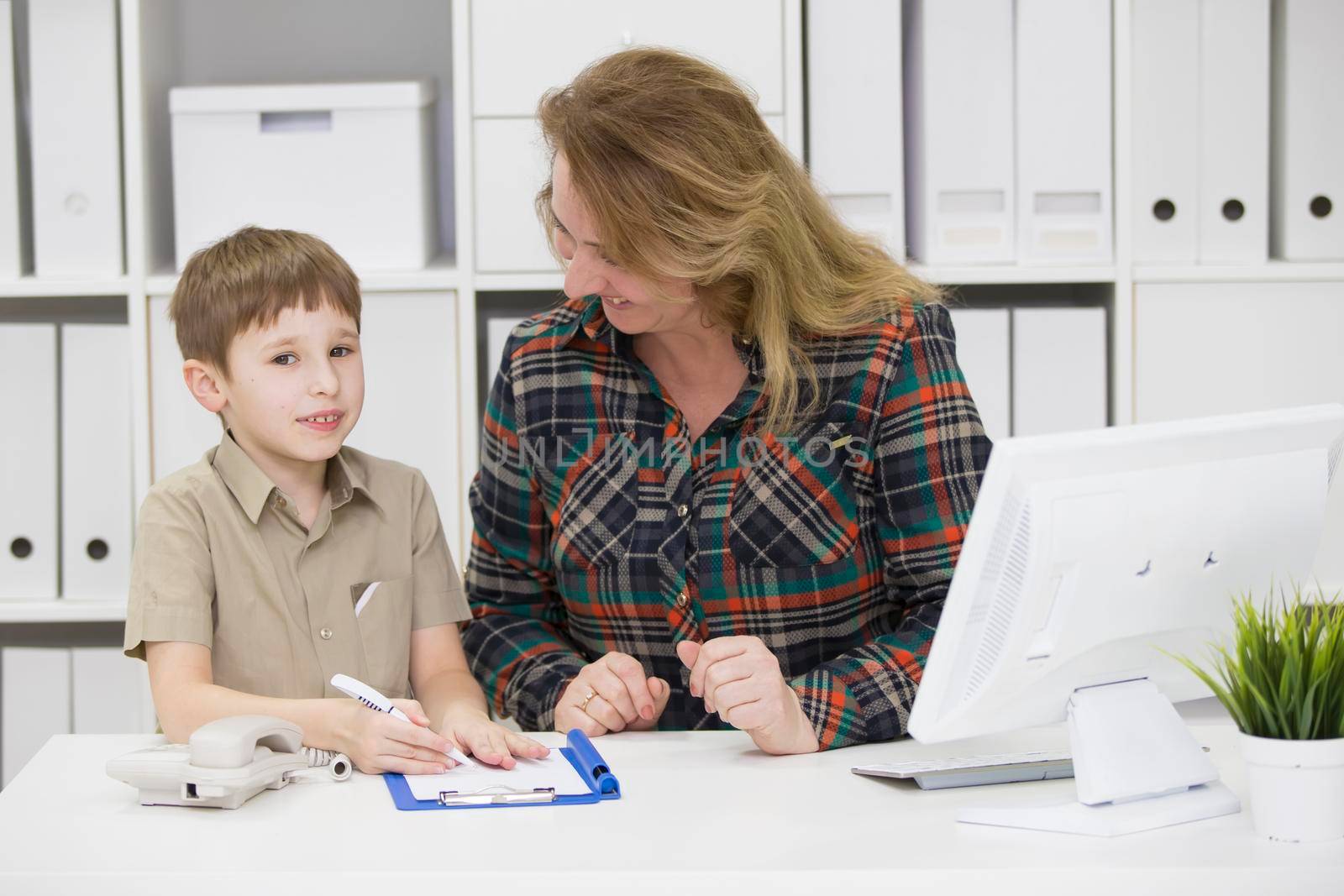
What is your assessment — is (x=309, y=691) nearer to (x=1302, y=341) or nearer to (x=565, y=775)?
(x=565, y=775)

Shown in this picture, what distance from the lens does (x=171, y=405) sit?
189cm

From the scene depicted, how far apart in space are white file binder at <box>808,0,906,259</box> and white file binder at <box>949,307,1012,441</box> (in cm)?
15

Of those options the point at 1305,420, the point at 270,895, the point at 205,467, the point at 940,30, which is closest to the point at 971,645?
the point at 1305,420

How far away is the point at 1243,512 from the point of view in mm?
940

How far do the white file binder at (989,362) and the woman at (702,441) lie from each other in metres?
0.44

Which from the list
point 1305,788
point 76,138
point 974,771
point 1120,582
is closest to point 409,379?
point 76,138

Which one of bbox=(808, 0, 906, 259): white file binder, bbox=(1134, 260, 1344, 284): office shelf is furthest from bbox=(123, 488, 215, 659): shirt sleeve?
bbox=(1134, 260, 1344, 284): office shelf

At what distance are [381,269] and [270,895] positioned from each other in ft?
3.87

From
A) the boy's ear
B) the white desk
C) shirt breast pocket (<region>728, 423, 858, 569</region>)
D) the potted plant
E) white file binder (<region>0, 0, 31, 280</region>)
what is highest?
white file binder (<region>0, 0, 31, 280</region>)

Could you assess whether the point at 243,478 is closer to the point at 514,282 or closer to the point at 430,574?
the point at 430,574

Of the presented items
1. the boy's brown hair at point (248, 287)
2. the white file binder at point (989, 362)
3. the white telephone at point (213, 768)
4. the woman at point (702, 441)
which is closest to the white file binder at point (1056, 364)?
the white file binder at point (989, 362)

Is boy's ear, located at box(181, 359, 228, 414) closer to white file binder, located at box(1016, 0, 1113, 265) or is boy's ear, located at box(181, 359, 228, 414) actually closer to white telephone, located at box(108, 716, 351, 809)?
white telephone, located at box(108, 716, 351, 809)

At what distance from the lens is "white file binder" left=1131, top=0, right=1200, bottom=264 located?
1.86 m

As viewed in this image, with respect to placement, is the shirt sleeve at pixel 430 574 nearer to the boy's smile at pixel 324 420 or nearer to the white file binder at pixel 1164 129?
the boy's smile at pixel 324 420
